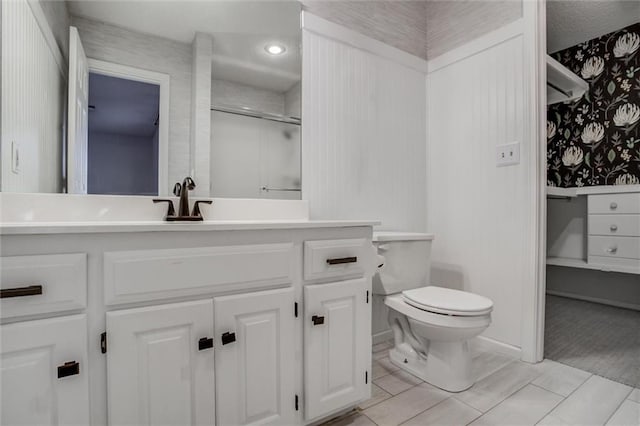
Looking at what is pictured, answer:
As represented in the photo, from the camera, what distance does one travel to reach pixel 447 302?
148 centimetres

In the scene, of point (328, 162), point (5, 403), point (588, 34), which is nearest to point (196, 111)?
point (328, 162)

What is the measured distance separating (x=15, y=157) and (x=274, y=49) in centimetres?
122

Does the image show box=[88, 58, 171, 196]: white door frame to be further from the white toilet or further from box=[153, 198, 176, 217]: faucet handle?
the white toilet

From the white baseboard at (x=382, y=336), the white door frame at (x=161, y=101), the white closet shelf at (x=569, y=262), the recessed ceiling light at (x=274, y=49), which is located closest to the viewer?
the white door frame at (x=161, y=101)

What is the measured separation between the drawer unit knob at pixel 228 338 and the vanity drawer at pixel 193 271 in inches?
5.5

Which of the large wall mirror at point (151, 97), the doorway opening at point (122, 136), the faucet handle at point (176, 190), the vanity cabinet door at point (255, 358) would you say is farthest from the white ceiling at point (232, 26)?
the vanity cabinet door at point (255, 358)

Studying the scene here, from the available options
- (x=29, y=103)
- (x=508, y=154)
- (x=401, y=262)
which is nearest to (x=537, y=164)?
(x=508, y=154)

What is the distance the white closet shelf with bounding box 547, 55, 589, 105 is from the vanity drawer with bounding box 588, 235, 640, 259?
4.02 feet

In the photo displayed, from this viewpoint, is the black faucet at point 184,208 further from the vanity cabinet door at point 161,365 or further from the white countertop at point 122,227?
the vanity cabinet door at point 161,365

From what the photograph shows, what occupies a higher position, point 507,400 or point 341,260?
point 341,260

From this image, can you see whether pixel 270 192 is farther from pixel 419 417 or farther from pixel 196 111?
pixel 419 417

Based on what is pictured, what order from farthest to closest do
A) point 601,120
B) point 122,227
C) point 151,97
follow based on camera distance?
point 601,120
point 151,97
point 122,227

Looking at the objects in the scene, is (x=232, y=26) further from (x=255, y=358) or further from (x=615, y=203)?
(x=615, y=203)

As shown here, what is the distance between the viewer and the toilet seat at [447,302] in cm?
139
